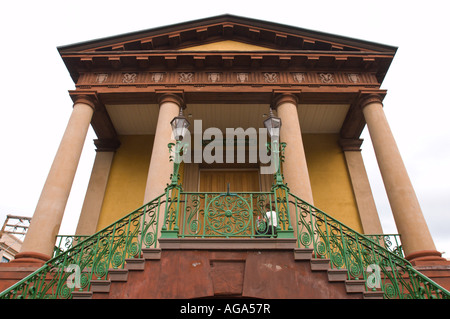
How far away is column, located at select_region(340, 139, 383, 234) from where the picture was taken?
1040cm

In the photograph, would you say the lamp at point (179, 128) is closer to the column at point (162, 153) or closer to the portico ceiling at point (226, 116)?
the column at point (162, 153)

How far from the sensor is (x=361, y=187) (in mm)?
11203

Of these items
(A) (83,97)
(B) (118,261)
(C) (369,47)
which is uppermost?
(C) (369,47)

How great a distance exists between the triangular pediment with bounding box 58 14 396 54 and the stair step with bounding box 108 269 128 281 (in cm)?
847

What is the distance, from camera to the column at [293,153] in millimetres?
8125

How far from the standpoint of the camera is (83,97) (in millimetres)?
9828

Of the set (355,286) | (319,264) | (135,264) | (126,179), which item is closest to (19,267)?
(135,264)

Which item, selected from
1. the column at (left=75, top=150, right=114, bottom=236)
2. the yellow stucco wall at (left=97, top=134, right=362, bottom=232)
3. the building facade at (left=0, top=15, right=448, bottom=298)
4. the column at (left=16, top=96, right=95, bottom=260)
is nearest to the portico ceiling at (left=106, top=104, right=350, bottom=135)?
the building facade at (left=0, top=15, right=448, bottom=298)

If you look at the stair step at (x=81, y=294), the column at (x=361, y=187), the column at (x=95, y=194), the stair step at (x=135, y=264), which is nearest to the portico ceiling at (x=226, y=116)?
the column at (x=361, y=187)

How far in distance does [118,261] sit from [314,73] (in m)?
8.64

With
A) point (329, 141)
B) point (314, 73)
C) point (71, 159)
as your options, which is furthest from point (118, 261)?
point (329, 141)

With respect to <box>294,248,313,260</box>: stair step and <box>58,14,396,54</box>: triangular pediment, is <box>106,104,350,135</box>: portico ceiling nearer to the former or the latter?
<box>58,14,396,54</box>: triangular pediment

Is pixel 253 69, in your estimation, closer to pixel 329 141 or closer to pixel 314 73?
pixel 314 73
